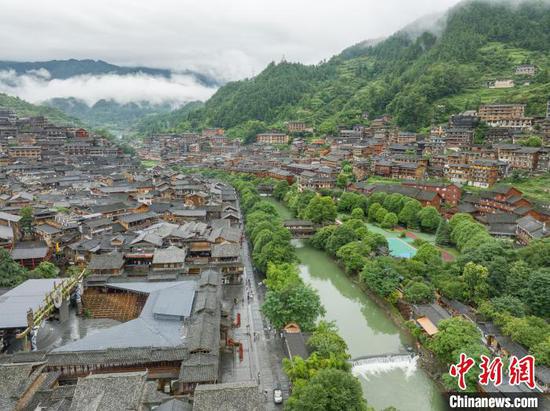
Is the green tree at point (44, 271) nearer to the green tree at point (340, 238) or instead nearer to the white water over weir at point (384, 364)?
the white water over weir at point (384, 364)

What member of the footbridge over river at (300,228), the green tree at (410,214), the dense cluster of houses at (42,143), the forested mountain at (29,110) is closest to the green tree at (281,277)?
the footbridge over river at (300,228)

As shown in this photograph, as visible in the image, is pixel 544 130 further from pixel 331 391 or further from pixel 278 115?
pixel 278 115

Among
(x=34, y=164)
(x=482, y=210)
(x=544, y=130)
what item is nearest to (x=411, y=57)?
(x=544, y=130)

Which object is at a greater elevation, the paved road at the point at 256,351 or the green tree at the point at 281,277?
the green tree at the point at 281,277

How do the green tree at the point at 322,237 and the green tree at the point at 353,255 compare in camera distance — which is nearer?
the green tree at the point at 353,255

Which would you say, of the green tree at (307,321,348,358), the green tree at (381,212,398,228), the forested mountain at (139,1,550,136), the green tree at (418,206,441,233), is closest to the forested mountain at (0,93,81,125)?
the forested mountain at (139,1,550,136)

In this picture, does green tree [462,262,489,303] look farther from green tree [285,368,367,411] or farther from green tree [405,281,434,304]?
green tree [285,368,367,411]

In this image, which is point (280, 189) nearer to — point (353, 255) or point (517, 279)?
point (353, 255)
